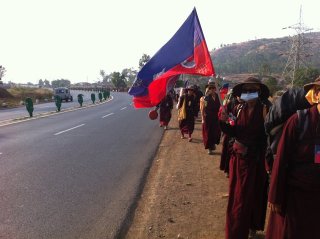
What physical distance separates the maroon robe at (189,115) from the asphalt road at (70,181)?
940 mm

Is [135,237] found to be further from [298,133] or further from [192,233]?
[298,133]

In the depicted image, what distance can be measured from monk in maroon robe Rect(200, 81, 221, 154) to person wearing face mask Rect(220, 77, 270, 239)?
537cm

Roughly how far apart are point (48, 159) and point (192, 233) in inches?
231

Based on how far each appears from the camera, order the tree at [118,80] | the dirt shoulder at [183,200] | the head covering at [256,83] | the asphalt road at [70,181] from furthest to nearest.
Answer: the tree at [118,80] → the asphalt road at [70,181] → the dirt shoulder at [183,200] → the head covering at [256,83]

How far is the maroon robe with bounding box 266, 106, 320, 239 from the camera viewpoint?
3.32 meters

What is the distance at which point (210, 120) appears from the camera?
→ 1033 cm

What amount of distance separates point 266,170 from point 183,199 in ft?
6.86

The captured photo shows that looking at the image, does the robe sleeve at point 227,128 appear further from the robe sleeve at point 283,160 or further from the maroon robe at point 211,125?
the maroon robe at point 211,125

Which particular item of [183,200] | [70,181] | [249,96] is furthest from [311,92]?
[70,181]

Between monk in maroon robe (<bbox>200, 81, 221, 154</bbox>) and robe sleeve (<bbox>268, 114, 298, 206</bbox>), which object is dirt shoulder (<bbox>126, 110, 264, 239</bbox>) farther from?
robe sleeve (<bbox>268, 114, 298, 206</bbox>)

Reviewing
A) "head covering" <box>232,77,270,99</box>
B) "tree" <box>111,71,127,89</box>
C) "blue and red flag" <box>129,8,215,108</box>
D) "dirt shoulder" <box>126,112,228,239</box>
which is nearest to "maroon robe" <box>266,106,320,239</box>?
"head covering" <box>232,77,270,99</box>

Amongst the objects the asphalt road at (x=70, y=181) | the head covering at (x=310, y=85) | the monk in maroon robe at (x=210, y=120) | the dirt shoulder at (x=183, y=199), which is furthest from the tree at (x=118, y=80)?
the head covering at (x=310, y=85)

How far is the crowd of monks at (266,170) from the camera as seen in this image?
3.35 meters

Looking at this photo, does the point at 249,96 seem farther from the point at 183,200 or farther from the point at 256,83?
the point at 183,200
